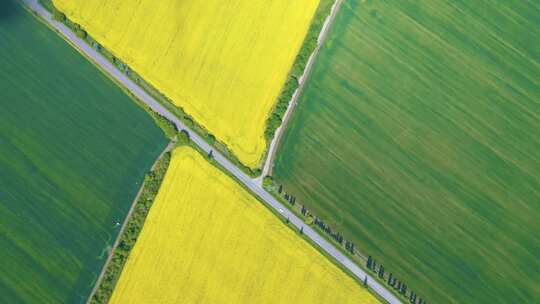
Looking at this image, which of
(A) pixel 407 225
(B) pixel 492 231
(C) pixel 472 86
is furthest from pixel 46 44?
(B) pixel 492 231

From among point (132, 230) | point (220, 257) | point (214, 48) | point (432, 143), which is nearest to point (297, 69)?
point (214, 48)

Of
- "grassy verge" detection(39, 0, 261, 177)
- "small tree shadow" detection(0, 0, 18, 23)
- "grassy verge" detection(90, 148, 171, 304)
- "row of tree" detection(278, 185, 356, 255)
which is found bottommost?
"grassy verge" detection(90, 148, 171, 304)

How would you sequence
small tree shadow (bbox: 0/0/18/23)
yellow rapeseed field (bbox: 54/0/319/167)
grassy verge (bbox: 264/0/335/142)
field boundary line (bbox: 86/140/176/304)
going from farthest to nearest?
small tree shadow (bbox: 0/0/18/23) < yellow rapeseed field (bbox: 54/0/319/167) < grassy verge (bbox: 264/0/335/142) < field boundary line (bbox: 86/140/176/304)

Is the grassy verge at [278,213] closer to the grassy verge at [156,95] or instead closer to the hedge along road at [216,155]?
the hedge along road at [216,155]

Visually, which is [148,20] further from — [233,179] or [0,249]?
Result: [0,249]

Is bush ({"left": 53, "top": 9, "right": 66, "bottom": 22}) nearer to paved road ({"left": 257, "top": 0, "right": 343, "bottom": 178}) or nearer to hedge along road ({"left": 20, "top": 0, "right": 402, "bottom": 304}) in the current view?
hedge along road ({"left": 20, "top": 0, "right": 402, "bottom": 304})

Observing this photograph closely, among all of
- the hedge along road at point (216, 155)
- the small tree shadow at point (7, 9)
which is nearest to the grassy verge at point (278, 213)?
the hedge along road at point (216, 155)

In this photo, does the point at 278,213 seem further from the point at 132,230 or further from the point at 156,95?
the point at 156,95

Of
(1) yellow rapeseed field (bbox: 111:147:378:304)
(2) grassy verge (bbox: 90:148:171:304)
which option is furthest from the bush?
(1) yellow rapeseed field (bbox: 111:147:378:304)
